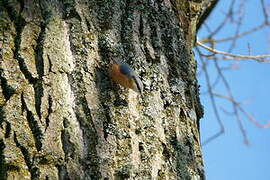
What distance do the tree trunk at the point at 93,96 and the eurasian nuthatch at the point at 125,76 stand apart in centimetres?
2

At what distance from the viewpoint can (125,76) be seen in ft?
3.68

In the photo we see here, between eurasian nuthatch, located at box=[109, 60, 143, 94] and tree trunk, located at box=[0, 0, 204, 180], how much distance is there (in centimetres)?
2

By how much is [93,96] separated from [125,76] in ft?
0.28

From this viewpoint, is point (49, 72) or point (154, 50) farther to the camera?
point (154, 50)

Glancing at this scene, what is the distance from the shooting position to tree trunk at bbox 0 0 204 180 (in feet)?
3.33

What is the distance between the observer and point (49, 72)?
110 cm

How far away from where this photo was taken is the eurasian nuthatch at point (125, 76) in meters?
1.12

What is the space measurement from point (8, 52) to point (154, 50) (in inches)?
13.7

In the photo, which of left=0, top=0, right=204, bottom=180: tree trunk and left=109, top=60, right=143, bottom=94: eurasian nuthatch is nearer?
left=0, top=0, right=204, bottom=180: tree trunk

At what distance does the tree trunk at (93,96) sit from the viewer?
1.01m

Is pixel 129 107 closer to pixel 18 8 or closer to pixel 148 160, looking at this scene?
pixel 148 160

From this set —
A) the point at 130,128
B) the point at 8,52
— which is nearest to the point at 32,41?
the point at 8,52

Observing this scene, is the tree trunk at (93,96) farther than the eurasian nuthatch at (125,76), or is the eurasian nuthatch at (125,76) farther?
the eurasian nuthatch at (125,76)

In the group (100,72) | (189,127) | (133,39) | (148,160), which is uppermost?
(133,39)
